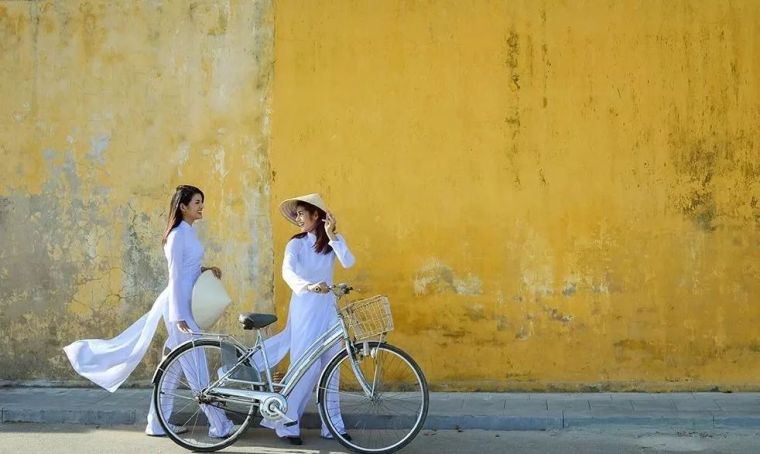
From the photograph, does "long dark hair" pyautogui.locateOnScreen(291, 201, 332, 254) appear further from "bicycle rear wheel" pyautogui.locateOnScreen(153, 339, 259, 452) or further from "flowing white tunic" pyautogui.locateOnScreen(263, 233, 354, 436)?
"bicycle rear wheel" pyautogui.locateOnScreen(153, 339, 259, 452)

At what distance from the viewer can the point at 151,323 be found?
7738mm

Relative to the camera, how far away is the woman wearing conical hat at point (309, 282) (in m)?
7.49

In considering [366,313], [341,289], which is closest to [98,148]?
[366,313]

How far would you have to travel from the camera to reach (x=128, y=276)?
955 cm

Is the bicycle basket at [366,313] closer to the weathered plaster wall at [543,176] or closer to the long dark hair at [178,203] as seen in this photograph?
the long dark hair at [178,203]

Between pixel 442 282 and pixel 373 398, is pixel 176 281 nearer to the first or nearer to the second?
pixel 373 398

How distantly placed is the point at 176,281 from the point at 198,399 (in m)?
0.86

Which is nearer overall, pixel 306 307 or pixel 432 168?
pixel 306 307

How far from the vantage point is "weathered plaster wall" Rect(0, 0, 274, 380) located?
9.42 meters

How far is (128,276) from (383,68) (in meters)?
2.98

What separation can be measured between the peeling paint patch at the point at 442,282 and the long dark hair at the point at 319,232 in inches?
65.4

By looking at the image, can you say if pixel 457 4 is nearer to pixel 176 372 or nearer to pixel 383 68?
pixel 383 68

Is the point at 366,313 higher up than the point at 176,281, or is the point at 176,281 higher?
the point at 176,281

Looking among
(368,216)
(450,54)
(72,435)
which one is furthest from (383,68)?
(72,435)
